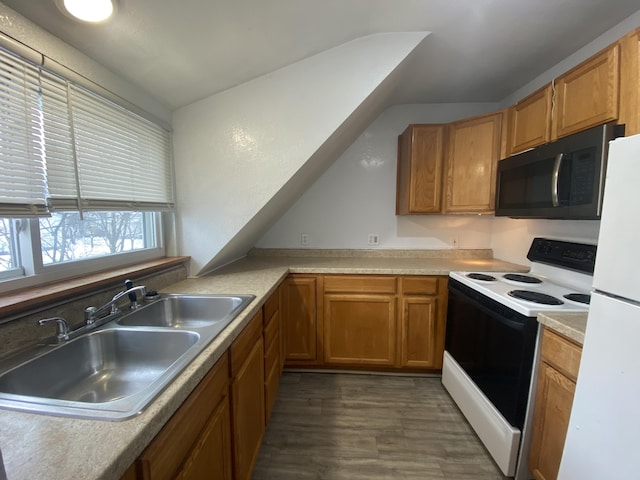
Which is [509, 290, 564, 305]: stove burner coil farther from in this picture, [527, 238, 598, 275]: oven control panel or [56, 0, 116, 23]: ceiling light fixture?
[56, 0, 116, 23]: ceiling light fixture

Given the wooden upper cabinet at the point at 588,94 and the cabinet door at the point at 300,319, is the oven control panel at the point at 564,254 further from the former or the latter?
the cabinet door at the point at 300,319

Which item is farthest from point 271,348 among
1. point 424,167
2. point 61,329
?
point 424,167

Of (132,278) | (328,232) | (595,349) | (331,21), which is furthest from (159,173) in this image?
(595,349)

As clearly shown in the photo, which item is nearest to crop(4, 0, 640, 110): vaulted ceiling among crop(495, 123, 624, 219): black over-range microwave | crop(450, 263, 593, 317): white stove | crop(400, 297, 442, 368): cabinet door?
crop(495, 123, 624, 219): black over-range microwave

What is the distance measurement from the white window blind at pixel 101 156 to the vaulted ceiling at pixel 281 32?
208 mm

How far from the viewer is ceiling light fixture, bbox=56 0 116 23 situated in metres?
0.92

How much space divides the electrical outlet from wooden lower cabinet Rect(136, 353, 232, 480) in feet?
6.31

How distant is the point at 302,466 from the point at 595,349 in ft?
4.68

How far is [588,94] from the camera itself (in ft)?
4.22

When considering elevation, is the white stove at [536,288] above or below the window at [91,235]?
below

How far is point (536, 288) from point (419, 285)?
717mm

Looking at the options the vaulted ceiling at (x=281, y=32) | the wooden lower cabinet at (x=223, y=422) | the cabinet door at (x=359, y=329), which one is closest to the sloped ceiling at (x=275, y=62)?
the vaulted ceiling at (x=281, y=32)

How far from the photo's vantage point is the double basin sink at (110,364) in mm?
771

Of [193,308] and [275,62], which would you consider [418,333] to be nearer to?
[193,308]
